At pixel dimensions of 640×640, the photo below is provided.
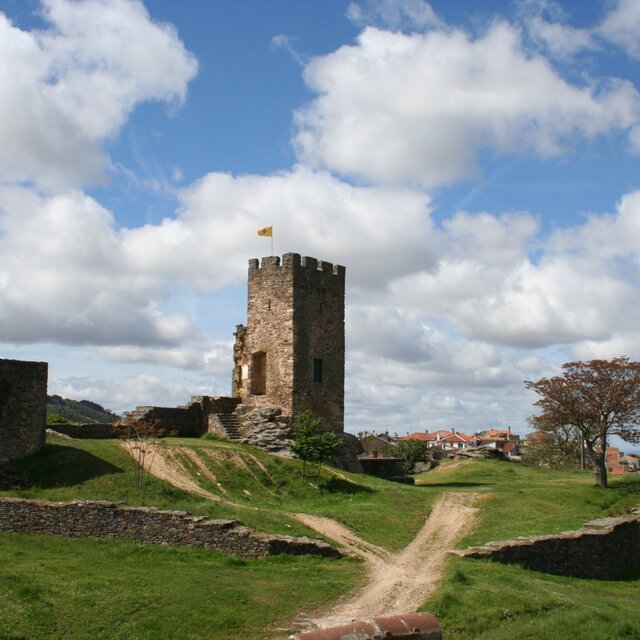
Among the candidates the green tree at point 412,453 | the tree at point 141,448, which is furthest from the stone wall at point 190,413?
the green tree at point 412,453

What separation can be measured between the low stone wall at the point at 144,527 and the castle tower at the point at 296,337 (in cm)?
1736

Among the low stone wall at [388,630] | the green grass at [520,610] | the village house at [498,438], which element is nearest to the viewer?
the low stone wall at [388,630]

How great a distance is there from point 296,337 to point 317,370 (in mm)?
2255

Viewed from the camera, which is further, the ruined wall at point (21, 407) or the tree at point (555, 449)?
the tree at point (555, 449)

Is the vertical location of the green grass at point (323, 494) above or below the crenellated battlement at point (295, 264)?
below

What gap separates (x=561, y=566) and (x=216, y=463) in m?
13.3

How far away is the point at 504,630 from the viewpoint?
42.5 ft

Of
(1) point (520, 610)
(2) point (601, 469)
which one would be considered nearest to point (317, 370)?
(2) point (601, 469)

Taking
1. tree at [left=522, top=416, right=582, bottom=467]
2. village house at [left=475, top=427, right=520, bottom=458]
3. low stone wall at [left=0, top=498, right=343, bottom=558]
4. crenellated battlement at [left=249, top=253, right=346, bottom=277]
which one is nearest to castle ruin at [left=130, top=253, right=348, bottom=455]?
crenellated battlement at [left=249, top=253, right=346, bottom=277]

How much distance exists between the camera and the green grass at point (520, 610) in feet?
42.5

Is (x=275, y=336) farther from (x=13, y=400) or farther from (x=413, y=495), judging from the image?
(x=13, y=400)

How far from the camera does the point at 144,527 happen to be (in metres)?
18.3

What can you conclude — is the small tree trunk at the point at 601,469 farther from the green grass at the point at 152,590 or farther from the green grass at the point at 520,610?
the green grass at the point at 152,590

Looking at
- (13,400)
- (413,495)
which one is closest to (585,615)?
(413,495)
